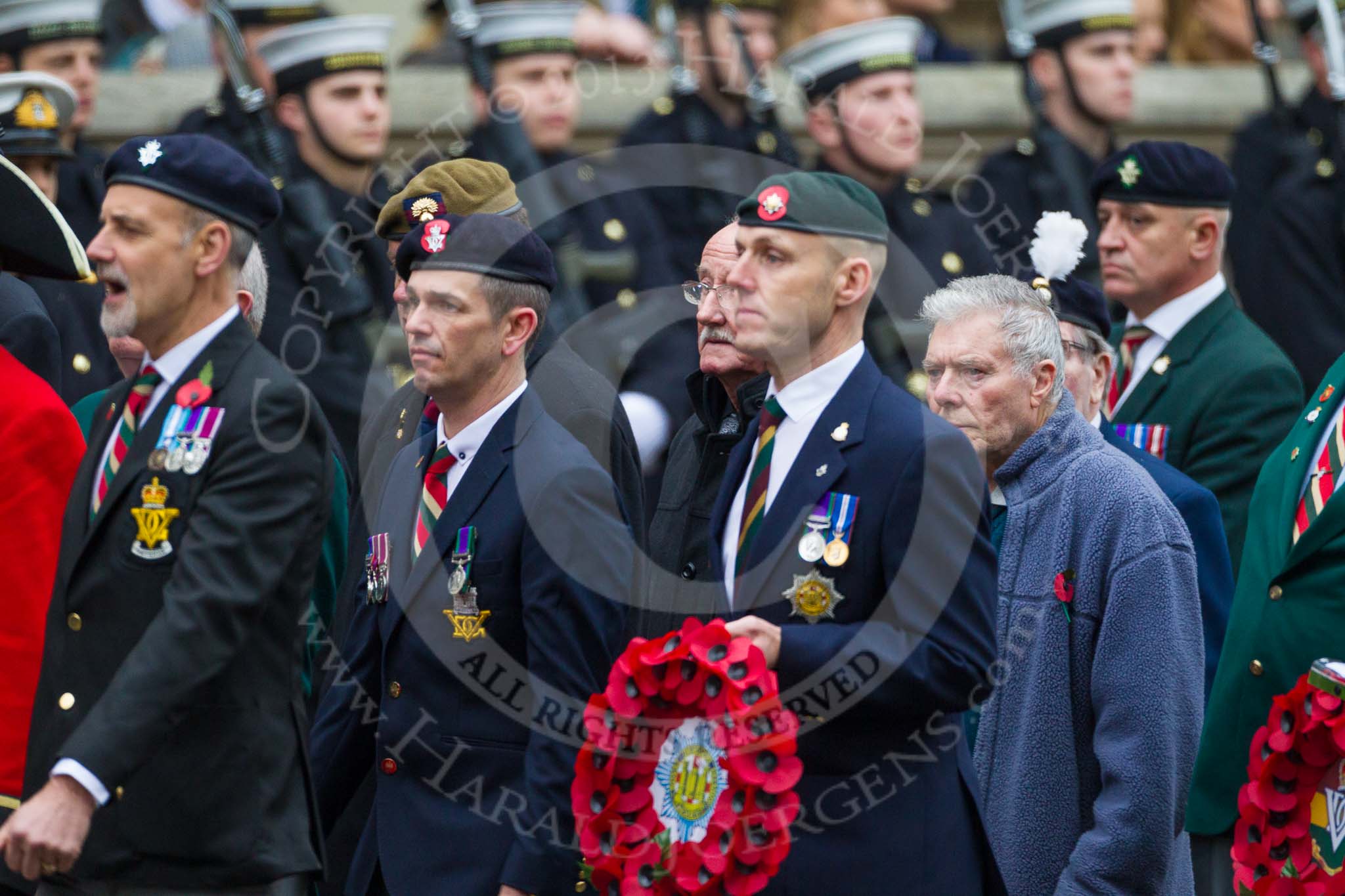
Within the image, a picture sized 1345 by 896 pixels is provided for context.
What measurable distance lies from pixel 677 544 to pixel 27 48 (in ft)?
14.2

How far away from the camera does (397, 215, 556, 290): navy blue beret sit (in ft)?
15.3

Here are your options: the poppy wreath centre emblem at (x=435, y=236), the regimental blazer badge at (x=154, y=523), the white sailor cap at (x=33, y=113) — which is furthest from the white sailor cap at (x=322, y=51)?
the regimental blazer badge at (x=154, y=523)

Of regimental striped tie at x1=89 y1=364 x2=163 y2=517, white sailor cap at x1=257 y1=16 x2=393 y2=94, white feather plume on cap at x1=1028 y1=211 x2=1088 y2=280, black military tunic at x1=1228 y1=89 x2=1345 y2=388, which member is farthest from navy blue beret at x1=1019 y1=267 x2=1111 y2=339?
white sailor cap at x1=257 y1=16 x2=393 y2=94

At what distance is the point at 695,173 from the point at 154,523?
4704 millimetres

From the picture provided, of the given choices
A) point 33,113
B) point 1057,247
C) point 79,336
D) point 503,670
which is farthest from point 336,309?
point 503,670

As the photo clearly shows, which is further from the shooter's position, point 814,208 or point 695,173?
point 695,173

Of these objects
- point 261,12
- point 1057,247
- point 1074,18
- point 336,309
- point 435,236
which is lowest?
point 336,309

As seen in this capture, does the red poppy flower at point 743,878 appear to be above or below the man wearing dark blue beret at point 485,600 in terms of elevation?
below

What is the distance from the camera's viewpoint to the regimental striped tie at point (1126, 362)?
6.78 metres

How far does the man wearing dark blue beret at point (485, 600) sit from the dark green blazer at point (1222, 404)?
2.40 metres

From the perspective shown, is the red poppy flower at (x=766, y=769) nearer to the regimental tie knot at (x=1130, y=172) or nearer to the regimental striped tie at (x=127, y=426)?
the regimental striped tie at (x=127, y=426)

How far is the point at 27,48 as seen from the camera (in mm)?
8352

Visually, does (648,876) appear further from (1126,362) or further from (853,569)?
(1126,362)

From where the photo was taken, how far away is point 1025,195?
9086 millimetres
